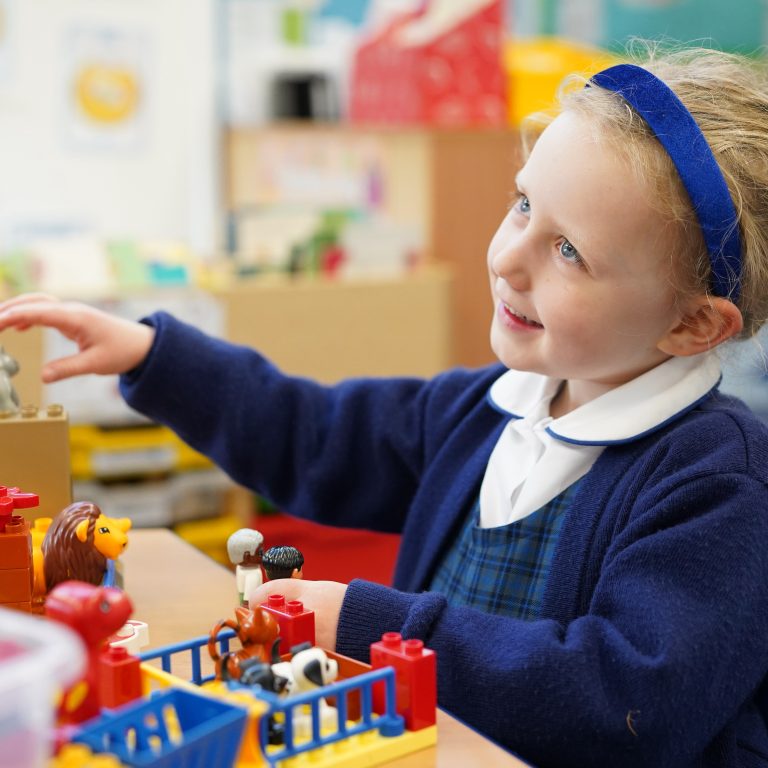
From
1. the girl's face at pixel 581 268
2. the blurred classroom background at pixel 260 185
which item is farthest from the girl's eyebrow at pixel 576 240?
the blurred classroom background at pixel 260 185

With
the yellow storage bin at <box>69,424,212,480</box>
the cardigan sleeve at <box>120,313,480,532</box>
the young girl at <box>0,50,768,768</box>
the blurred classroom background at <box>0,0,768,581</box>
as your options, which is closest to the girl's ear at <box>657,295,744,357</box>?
the young girl at <box>0,50,768,768</box>

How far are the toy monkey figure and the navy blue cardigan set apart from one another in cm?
4

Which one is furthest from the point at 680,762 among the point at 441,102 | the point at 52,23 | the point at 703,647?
the point at 52,23

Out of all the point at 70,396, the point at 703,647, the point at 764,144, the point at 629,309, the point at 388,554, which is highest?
the point at 764,144

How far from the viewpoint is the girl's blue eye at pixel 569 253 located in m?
0.73

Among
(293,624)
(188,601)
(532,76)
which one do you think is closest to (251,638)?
(293,624)

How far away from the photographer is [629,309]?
2.41 feet

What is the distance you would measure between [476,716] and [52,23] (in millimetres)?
2311

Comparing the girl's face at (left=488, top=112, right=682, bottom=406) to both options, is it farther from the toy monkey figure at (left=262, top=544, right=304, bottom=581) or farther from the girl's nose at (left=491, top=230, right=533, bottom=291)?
the toy monkey figure at (left=262, top=544, right=304, bottom=581)

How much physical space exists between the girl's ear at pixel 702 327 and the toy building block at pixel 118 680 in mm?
445

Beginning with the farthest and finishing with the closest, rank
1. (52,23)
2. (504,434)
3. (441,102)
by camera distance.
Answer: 1. (52,23)
2. (441,102)
3. (504,434)

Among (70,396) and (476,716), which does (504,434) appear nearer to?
(476,716)

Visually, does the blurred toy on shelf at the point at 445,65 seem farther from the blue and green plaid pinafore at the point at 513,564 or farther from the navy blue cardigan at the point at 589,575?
the blue and green plaid pinafore at the point at 513,564

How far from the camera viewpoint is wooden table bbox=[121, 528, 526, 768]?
20.5 inches
